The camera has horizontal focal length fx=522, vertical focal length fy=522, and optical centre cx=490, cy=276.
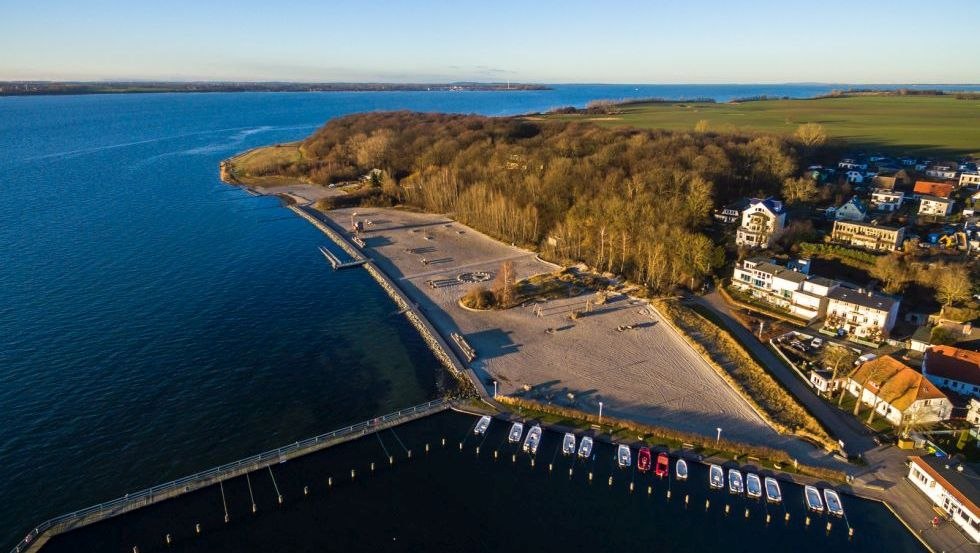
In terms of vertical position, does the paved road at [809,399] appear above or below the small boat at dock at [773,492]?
above

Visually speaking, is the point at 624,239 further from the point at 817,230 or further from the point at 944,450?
the point at 944,450

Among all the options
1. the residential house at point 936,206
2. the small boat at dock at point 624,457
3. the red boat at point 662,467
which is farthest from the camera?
the residential house at point 936,206

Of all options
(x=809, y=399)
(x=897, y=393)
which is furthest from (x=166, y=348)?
(x=897, y=393)

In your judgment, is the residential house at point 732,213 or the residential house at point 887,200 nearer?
the residential house at point 732,213

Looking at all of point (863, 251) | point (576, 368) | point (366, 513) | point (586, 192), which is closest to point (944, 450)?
point (576, 368)

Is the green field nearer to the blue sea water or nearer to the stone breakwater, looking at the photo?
the stone breakwater

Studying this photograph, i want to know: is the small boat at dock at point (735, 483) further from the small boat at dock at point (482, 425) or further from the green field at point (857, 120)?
the green field at point (857, 120)

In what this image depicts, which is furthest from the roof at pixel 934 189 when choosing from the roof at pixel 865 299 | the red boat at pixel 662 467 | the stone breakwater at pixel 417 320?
the stone breakwater at pixel 417 320
